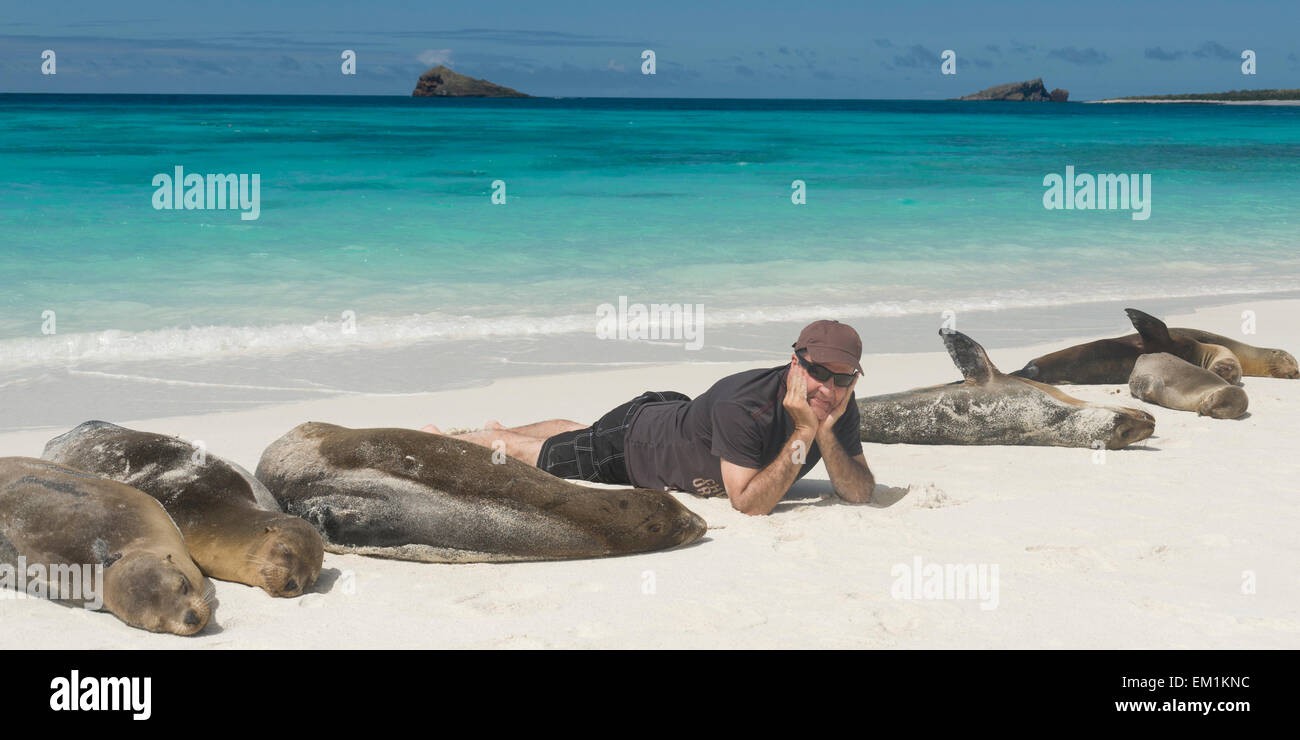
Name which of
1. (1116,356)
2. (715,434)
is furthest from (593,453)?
(1116,356)

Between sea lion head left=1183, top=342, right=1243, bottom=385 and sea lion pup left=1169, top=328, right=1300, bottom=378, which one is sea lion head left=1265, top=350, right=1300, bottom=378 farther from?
sea lion head left=1183, top=342, right=1243, bottom=385

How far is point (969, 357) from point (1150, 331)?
2666mm

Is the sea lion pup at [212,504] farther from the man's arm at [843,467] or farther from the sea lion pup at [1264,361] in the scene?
the sea lion pup at [1264,361]

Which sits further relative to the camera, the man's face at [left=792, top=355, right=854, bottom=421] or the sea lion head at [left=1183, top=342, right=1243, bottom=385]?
the sea lion head at [left=1183, top=342, right=1243, bottom=385]

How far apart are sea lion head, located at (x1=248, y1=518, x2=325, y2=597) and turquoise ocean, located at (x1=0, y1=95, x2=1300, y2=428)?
13.0 ft

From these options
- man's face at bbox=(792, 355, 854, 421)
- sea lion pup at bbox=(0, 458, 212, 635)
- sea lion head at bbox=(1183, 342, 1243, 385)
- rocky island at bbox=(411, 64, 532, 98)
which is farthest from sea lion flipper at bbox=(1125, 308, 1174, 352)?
rocky island at bbox=(411, 64, 532, 98)

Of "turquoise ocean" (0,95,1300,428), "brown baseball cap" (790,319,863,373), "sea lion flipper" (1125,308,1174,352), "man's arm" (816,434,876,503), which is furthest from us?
"turquoise ocean" (0,95,1300,428)

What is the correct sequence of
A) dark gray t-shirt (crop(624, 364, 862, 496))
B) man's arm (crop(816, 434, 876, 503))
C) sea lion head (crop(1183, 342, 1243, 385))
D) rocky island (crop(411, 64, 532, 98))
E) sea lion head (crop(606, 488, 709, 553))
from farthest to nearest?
rocky island (crop(411, 64, 532, 98)), sea lion head (crop(1183, 342, 1243, 385)), man's arm (crop(816, 434, 876, 503)), dark gray t-shirt (crop(624, 364, 862, 496)), sea lion head (crop(606, 488, 709, 553))

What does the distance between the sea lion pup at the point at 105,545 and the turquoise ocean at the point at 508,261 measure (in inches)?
141

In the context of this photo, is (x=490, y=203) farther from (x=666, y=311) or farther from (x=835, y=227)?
(x=666, y=311)

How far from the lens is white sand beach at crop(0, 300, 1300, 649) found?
4.48 m

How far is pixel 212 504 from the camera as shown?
5.20m

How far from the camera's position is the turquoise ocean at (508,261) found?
10.5m

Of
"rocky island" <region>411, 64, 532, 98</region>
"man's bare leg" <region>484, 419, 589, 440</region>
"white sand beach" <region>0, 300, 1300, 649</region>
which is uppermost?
"rocky island" <region>411, 64, 532, 98</region>
